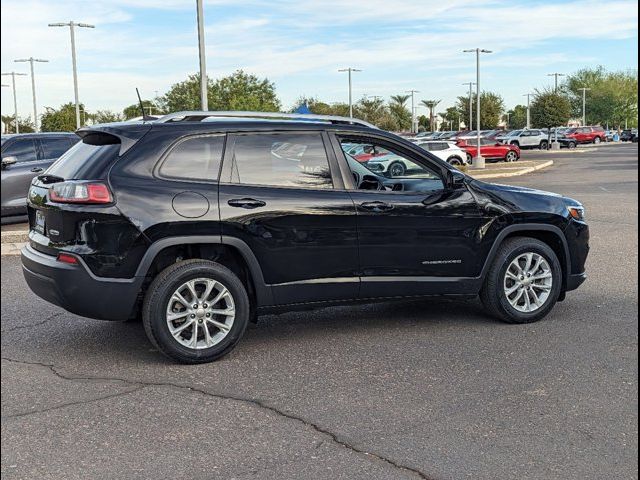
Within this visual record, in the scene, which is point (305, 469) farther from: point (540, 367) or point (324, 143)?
point (324, 143)

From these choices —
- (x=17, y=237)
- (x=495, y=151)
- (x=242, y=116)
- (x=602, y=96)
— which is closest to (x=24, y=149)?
(x=17, y=237)

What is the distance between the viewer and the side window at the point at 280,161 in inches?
219

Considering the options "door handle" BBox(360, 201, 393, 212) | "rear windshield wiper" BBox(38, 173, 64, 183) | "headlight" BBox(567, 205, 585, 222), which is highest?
"rear windshield wiper" BBox(38, 173, 64, 183)

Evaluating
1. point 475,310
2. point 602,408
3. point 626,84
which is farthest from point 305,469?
point 626,84

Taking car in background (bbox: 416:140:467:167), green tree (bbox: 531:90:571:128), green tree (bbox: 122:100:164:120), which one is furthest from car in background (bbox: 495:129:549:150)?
green tree (bbox: 122:100:164:120)

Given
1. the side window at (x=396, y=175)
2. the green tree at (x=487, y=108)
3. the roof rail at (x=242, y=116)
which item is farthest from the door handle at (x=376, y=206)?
the green tree at (x=487, y=108)

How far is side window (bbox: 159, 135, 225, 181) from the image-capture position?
5387mm

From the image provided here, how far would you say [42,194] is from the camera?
17.4 ft

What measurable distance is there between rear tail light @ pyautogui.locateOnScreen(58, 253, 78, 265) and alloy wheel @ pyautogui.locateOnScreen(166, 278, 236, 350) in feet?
2.21

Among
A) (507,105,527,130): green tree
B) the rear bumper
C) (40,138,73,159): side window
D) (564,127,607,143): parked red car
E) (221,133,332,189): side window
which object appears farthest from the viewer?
(507,105,527,130): green tree

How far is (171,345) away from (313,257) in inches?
46.9

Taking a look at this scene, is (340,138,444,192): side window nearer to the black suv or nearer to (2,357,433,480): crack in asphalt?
the black suv

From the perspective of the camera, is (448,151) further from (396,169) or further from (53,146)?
(396,169)

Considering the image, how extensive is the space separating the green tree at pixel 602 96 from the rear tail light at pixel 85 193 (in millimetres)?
107303
